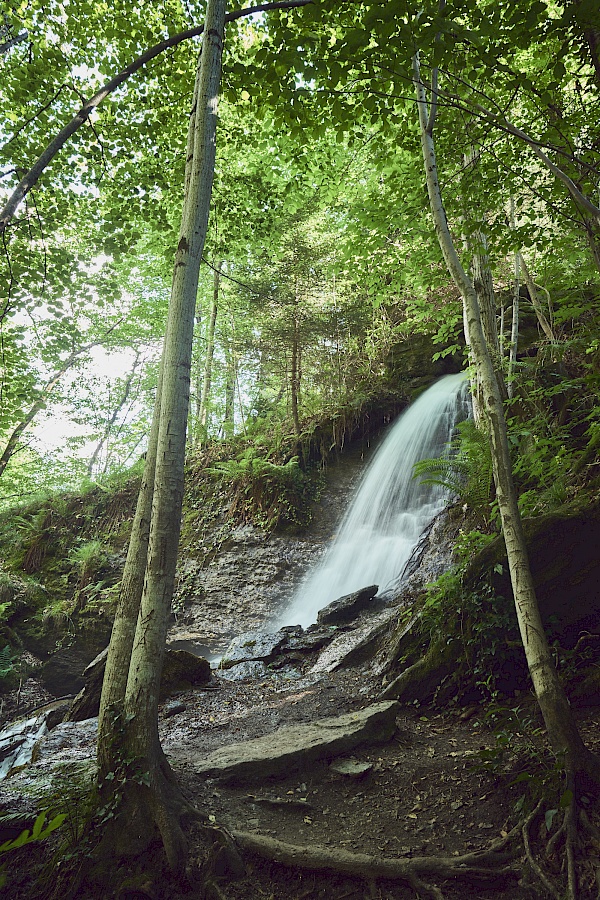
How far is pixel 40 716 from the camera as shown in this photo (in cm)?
669

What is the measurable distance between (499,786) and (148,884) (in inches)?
91.8

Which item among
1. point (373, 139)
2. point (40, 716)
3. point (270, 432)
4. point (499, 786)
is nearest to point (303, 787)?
point (499, 786)

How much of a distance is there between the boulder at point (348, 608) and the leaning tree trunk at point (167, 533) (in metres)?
4.96

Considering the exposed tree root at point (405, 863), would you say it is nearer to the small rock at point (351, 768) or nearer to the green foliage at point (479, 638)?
the small rock at point (351, 768)

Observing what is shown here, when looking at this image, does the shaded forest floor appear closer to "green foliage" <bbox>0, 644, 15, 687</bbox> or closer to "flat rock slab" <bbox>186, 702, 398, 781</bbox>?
"flat rock slab" <bbox>186, 702, 398, 781</bbox>

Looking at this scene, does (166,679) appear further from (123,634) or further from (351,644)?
(123,634)

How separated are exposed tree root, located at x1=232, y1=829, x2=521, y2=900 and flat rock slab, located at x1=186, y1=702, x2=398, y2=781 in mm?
897

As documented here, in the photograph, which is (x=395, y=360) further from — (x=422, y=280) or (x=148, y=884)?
(x=148, y=884)

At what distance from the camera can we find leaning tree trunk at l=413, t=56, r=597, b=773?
313 cm

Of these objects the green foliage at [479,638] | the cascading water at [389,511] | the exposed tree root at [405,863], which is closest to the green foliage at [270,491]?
the cascading water at [389,511]

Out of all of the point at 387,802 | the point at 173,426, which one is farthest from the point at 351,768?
the point at 173,426

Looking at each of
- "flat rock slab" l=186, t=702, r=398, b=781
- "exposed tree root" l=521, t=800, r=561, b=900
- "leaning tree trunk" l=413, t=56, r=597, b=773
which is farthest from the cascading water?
"exposed tree root" l=521, t=800, r=561, b=900

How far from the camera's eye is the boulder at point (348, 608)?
25.7 feet

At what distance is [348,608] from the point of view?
7855mm
